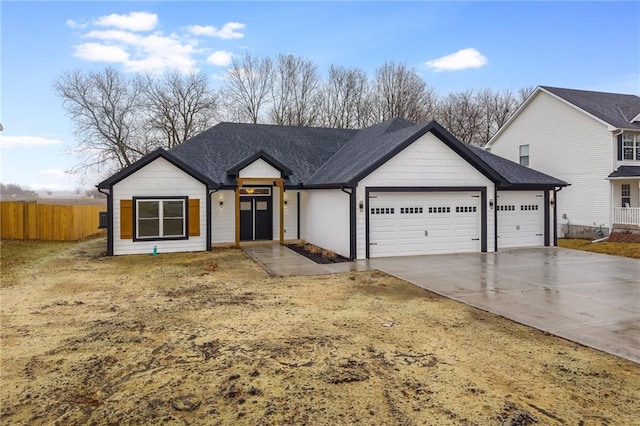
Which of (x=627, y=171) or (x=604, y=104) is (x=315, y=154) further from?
(x=604, y=104)

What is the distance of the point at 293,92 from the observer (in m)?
33.2

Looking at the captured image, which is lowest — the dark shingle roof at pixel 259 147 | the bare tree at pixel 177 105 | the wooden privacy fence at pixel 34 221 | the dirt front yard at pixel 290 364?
the dirt front yard at pixel 290 364

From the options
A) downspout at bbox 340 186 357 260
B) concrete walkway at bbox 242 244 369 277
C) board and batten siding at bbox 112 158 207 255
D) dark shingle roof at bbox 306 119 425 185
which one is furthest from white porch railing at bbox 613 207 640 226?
board and batten siding at bbox 112 158 207 255

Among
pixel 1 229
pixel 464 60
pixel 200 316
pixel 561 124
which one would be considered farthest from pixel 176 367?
pixel 464 60

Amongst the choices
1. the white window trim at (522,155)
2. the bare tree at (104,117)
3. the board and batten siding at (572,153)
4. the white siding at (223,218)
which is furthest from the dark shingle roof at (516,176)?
the bare tree at (104,117)

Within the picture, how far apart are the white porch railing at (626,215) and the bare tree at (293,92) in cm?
2182

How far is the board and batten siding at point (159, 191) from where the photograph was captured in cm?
1370

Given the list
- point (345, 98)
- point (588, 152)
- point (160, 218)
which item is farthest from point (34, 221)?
point (588, 152)

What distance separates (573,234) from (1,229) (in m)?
28.3

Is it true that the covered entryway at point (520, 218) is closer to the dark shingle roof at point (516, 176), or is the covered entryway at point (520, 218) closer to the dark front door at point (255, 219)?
the dark shingle roof at point (516, 176)

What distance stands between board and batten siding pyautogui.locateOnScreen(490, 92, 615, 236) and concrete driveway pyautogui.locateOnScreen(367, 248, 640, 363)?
793 cm

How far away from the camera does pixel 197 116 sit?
3105cm

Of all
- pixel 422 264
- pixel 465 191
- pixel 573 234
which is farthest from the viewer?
pixel 573 234

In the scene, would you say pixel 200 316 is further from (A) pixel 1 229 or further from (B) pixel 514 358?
(A) pixel 1 229
